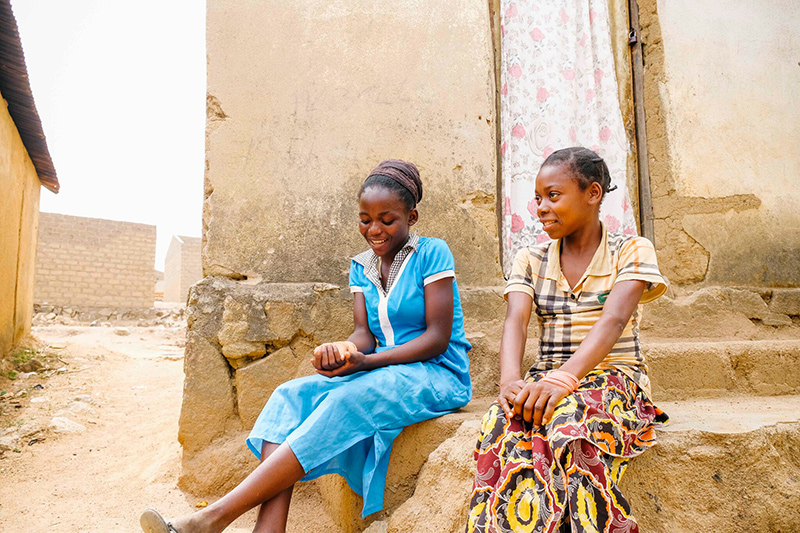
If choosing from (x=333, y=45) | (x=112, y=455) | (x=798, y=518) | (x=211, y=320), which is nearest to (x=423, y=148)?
(x=333, y=45)

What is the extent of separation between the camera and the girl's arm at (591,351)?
1396mm

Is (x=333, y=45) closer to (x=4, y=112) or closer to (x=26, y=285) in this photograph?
(x=4, y=112)

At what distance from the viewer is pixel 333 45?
2.74 metres

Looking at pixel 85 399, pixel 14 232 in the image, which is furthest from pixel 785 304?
pixel 14 232

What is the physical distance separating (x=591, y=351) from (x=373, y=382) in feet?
2.29

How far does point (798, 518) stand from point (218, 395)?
215 cm

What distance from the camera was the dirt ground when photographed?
224 centimetres

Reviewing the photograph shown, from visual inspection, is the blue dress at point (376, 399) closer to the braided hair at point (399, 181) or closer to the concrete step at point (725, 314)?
the braided hair at point (399, 181)

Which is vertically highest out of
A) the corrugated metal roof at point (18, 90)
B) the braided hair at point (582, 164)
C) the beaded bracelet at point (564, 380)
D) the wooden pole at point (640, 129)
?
the corrugated metal roof at point (18, 90)

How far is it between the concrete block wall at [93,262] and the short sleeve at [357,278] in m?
12.1

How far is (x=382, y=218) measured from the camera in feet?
6.68

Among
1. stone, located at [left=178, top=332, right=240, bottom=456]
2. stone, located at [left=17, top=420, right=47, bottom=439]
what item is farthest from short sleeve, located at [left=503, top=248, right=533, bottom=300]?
stone, located at [left=17, top=420, right=47, bottom=439]

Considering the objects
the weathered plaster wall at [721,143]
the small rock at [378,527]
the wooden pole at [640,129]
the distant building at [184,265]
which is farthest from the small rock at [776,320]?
the distant building at [184,265]

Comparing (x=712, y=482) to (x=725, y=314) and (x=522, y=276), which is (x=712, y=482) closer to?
(x=522, y=276)
